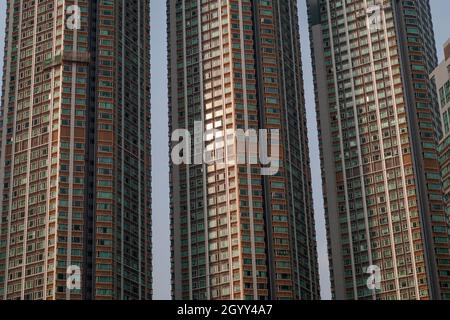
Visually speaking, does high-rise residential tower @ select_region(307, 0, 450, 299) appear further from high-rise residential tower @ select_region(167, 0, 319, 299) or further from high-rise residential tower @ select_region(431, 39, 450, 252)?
high-rise residential tower @ select_region(431, 39, 450, 252)

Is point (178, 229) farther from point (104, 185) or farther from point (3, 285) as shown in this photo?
point (3, 285)

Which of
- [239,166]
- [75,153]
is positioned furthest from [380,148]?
[75,153]

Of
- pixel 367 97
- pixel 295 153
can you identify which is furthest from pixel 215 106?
pixel 367 97

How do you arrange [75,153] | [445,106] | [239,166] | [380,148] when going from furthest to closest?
[380,148]
[239,166]
[75,153]
[445,106]

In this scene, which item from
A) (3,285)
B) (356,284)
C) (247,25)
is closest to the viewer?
(3,285)

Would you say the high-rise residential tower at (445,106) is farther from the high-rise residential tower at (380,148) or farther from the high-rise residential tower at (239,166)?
the high-rise residential tower at (380,148)

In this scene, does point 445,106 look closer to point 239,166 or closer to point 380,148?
point 239,166

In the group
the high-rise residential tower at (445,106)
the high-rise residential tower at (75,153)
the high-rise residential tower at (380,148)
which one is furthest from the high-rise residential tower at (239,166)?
the high-rise residential tower at (445,106)
